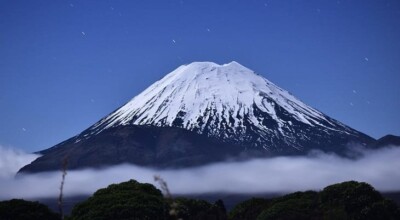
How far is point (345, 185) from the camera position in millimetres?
34969

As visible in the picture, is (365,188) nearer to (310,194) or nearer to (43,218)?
(310,194)

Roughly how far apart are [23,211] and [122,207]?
5287 millimetres

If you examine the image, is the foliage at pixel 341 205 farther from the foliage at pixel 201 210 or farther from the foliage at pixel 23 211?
the foliage at pixel 23 211

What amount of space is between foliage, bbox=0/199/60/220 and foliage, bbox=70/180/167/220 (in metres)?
2.18

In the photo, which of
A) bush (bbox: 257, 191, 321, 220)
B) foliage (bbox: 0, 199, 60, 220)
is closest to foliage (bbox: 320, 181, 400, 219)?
bush (bbox: 257, 191, 321, 220)

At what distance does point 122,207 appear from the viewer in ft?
104

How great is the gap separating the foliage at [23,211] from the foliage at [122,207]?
7.17 ft

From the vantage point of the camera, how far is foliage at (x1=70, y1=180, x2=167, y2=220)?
3112 cm

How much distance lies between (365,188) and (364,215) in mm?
2273

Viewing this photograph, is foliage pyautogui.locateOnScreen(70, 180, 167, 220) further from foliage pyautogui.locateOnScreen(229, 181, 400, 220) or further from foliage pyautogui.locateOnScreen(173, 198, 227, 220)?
foliage pyautogui.locateOnScreen(229, 181, 400, 220)

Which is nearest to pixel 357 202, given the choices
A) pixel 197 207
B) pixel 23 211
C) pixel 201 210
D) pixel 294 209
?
pixel 294 209

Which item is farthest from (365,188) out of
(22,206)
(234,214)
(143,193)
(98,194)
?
(22,206)

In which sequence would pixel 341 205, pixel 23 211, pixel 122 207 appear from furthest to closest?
1. pixel 341 205
2. pixel 122 207
3. pixel 23 211

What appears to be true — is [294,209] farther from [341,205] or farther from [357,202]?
[357,202]
